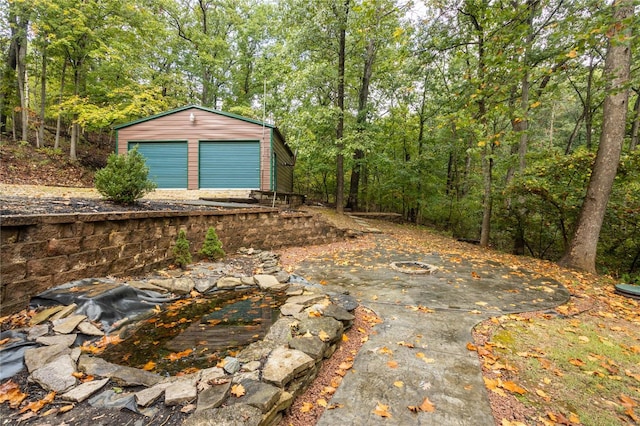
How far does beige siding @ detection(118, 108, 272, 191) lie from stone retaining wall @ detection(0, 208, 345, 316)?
5.24 metres

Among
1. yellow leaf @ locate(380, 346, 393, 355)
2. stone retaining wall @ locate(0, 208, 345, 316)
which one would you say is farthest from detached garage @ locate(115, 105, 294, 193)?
yellow leaf @ locate(380, 346, 393, 355)

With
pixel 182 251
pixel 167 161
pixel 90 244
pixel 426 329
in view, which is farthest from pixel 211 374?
pixel 167 161

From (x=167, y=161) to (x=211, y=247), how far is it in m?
7.19

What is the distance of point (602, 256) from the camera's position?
21.7 feet

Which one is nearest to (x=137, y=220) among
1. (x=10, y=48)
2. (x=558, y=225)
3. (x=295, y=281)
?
(x=295, y=281)

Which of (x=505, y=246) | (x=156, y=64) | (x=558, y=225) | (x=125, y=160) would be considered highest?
(x=156, y=64)

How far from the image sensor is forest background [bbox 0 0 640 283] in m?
4.65

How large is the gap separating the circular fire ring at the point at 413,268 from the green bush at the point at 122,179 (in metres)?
4.71

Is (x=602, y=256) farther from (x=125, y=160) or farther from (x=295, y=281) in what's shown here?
(x=125, y=160)

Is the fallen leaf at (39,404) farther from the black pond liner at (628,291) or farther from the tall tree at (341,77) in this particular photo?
the tall tree at (341,77)

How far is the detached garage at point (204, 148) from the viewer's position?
10.5 m

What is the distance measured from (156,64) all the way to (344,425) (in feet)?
67.9

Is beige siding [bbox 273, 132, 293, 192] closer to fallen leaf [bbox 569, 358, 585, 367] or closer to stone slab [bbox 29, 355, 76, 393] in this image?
stone slab [bbox 29, 355, 76, 393]

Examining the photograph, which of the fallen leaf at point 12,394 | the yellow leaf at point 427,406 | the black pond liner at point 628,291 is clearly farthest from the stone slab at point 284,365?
the black pond liner at point 628,291
